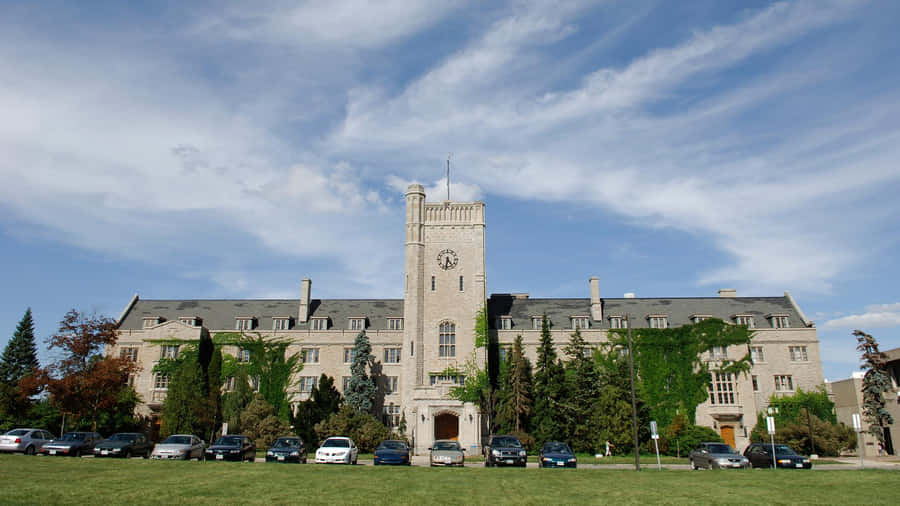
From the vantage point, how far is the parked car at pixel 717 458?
30.5 metres

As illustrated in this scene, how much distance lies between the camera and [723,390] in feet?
184

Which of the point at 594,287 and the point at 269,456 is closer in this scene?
the point at 269,456

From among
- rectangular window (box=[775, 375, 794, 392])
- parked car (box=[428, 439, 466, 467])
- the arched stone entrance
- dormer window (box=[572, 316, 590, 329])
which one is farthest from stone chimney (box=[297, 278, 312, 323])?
rectangular window (box=[775, 375, 794, 392])

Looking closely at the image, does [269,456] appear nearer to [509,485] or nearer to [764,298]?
[509,485]

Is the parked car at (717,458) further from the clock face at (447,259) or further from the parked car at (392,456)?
the clock face at (447,259)

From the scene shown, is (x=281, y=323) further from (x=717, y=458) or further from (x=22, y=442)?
(x=717, y=458)

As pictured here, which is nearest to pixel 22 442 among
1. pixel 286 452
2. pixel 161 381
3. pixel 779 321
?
pixel 286 452

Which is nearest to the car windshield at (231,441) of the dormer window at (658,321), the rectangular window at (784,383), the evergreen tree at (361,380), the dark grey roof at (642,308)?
the evergreen tree at (361,380)

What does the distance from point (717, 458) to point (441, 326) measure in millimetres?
28561

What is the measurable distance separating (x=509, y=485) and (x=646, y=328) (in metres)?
41.2

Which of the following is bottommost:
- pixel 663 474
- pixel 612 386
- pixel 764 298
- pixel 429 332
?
pixel 663 474

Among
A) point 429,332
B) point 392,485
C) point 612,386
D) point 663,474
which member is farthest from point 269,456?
point 612,386

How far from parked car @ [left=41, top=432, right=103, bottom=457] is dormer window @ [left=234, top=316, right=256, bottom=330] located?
1107 inches

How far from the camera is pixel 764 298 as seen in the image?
63406 mm
